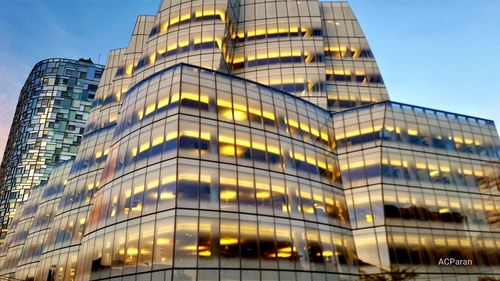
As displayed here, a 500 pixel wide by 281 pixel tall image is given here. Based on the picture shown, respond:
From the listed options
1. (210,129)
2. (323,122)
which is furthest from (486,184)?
(210,129)

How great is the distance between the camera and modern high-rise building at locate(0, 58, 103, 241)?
108938 millimetres

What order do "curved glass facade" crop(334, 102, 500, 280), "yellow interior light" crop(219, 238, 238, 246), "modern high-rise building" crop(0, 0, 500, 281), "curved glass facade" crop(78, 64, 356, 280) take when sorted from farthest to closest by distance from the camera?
"curved glass facade" crop(334, 102, 500, 280), "modern high-rise building" crop(0, 0, 500, 281), "yellow interior light" crop(219, 238, 238, 246), "curved glass facade" crop(78, 64, 356, 280)

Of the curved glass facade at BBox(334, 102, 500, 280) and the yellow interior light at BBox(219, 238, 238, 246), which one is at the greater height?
the curved glass facade at BBox(334, 102, 500, 280)

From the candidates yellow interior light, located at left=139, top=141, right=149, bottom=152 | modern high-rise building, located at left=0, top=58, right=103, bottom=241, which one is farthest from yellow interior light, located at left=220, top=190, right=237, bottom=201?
modern high-rise building, located at left=0, top=58, right=103, bottom=241

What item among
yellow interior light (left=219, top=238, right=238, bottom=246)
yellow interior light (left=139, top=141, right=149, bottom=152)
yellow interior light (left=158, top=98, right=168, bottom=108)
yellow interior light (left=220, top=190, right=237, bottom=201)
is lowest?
yellow interior light (left=219, top=238, right=238, bottom=246)

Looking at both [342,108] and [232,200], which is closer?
[232,200]

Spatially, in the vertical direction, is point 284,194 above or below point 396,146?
below

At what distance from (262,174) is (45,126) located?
95243mm

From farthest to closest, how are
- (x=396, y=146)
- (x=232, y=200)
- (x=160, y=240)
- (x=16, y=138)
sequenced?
(x=16, y=138), (x=396, y=146), (x=232, y=200), (x=160, y=240)

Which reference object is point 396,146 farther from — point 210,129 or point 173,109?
point 173,109

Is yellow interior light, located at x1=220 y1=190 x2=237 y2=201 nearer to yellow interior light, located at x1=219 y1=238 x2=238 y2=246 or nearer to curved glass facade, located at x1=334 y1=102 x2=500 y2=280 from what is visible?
yellow interior light, located at x1=219 y1=238 x2=238 y2=246

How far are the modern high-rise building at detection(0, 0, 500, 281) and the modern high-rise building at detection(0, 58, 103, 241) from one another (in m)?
51.0

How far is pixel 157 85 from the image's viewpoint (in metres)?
41.4

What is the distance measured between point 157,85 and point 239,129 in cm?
971
